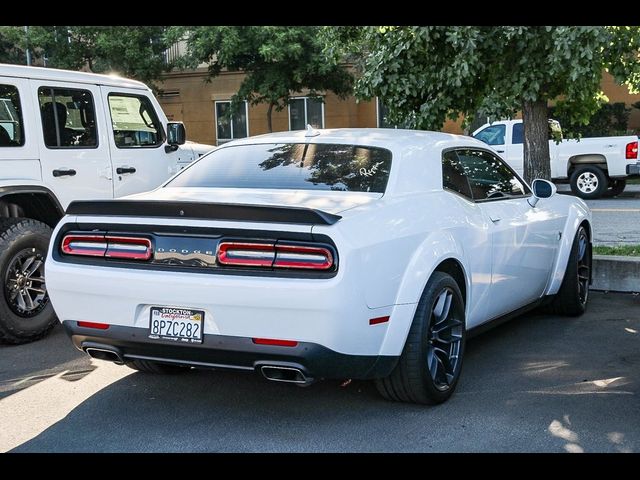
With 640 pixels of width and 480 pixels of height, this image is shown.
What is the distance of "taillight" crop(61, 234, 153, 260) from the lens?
4.35 meters

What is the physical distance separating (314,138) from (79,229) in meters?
1.64

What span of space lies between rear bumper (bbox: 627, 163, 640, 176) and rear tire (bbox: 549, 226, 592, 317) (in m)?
11.3

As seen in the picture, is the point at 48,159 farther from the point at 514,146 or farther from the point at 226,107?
→ the point at 226,107

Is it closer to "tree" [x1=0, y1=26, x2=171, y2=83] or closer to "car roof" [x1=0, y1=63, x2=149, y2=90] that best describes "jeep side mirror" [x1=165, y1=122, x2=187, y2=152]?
"car roof" [x1=0, y1=63, x2=149, y2=90]

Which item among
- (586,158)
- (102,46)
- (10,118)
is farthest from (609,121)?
(10,118)

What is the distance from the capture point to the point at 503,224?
5.71 m

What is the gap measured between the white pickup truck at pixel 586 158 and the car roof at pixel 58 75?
39.4 ft

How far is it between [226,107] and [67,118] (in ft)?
73.5

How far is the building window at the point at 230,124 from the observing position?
95.2 ft

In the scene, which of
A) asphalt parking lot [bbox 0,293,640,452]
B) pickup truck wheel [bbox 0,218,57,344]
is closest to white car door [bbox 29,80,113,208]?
pickup truck wheel [bbox 0,218,57,344]

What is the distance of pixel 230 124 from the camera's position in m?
29.4

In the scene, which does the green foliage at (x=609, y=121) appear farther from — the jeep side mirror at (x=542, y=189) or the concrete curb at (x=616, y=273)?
the jeep side mirror at (x=542, y=189)

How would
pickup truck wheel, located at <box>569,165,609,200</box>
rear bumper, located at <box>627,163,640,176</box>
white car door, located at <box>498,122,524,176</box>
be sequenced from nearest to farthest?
rear bumper, located at <box>627,163,640,176</box>
pickup truck wheel, located at <box>569,165,609,200</box>
white car door, located at <box>498,122,524,176</box>
